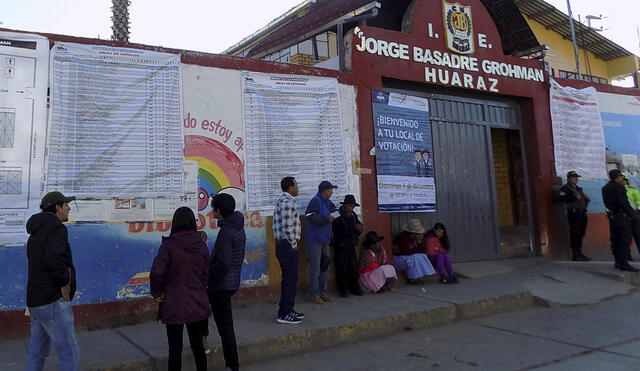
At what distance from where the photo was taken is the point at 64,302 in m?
3.66

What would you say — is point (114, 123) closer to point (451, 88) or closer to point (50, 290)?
point (50, 290)

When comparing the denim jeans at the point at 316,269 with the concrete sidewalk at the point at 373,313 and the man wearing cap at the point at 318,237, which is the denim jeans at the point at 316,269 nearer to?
the man wearing cap at the point at 318,237

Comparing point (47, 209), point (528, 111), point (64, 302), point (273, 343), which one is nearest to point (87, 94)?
point (47, 209)

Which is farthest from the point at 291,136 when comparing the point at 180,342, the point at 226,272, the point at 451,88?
the point at 180,342

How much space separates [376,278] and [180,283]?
155 inches

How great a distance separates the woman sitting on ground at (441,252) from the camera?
26.2 feet

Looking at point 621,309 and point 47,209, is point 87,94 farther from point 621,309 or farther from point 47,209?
point 621,309

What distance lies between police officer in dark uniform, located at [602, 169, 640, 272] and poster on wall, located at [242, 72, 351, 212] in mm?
4631

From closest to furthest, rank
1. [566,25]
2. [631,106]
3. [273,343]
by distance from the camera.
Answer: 1. [273,343]
2. [631,106]
3. [566,25]

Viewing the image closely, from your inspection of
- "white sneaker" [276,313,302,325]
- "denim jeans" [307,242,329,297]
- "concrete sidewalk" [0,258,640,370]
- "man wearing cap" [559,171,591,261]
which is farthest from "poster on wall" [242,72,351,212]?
"man wearing cap" [559,171,591,261]

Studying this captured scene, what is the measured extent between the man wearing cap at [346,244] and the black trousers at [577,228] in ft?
16.8

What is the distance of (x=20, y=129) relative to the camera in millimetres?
5512

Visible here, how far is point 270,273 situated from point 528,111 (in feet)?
21.5

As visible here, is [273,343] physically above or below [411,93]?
below
